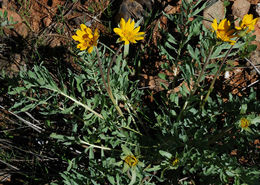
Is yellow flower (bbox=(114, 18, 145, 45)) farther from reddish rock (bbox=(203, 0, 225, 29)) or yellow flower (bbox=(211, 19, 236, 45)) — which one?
reddish rock (bbox=(203, 0, 225, 29))

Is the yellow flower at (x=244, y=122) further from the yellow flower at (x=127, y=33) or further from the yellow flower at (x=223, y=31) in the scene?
the yellow flower at (x=127, y=33)

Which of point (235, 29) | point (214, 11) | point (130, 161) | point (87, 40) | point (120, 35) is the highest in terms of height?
point (214, 11)

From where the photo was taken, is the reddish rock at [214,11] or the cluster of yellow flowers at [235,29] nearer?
the cluster of yellow flowers at [235,29]

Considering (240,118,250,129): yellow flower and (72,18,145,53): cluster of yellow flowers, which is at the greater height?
(72,18,145,53): cluster of yellow flowers

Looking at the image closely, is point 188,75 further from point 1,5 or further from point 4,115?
point 1,5

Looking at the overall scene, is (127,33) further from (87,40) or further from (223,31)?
(223,31)

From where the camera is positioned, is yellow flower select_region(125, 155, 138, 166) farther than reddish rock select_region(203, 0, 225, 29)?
No

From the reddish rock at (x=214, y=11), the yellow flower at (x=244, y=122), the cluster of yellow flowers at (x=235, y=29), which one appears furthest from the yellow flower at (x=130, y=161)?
the reddish rock at (x=214, y=11)

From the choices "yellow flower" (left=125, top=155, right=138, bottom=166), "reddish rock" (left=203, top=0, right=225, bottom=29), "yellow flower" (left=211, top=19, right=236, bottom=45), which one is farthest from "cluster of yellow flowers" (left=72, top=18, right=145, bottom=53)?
"reddish rock" (left=203, top=0, right=225, bottom=29)

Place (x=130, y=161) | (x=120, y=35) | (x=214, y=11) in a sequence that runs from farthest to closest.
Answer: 1. (x=214, y=11)
2. (x=130, y=161)
3. (x=120, y=35)

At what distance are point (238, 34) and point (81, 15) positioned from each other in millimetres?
2604

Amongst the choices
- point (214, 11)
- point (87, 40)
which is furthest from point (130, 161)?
point (214, 11)

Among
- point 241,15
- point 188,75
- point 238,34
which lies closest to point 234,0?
point 241,15

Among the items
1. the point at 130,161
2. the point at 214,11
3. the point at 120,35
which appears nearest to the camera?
the point at 120,35
